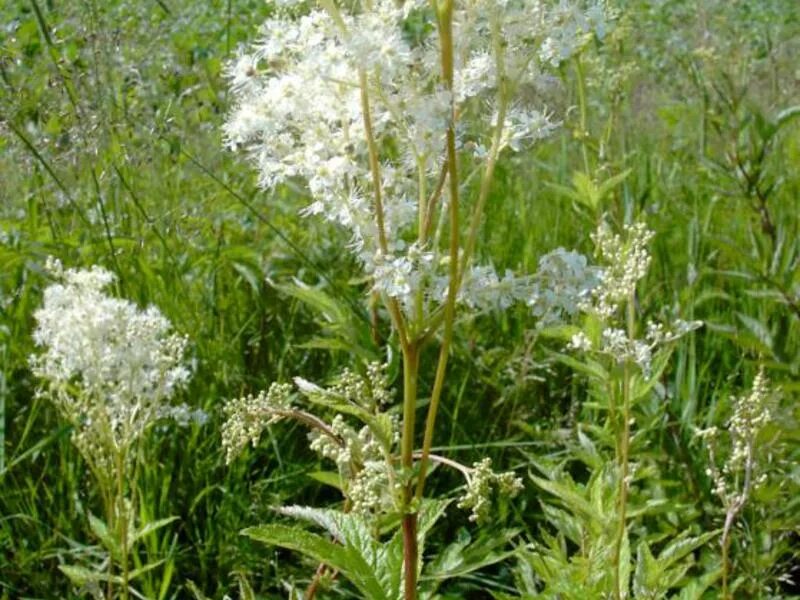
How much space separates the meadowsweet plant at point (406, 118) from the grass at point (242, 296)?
2.18 feet

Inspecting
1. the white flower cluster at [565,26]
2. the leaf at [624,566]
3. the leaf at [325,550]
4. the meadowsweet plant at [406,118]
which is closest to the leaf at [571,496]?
the leaf at [624,566]

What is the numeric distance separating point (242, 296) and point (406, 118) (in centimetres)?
162

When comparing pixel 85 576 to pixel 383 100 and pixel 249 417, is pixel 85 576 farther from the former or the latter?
pixel 383 100

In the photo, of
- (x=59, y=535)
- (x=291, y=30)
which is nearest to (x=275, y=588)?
(x=59, y=535)

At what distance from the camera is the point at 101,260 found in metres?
2.98

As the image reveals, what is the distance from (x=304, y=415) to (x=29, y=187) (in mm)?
1751

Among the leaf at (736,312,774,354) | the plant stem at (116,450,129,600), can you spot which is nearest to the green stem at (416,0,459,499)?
the plant stem at (116,450,129,600)

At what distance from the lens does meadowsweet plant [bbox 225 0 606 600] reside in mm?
1388

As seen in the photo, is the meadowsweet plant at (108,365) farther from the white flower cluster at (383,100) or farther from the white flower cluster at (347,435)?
the white flower cluster at (383,100)

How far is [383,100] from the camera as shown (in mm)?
1414

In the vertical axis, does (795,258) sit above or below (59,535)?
above

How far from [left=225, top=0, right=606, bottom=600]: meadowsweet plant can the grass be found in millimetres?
664

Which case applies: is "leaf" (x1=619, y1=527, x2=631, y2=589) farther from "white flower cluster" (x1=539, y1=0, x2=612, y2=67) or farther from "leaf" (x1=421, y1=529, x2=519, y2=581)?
"white flower cluster" (x1=539, y1=0, x2=612, y2=67)

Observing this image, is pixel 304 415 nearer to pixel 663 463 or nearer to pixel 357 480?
pixel 357 480
